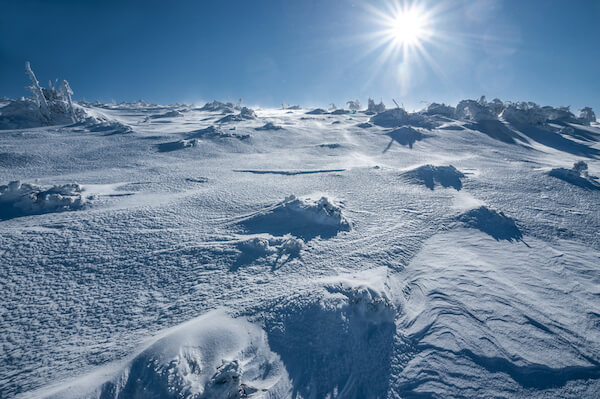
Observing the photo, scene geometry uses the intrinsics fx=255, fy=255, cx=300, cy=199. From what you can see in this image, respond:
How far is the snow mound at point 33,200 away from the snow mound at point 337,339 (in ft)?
11.5

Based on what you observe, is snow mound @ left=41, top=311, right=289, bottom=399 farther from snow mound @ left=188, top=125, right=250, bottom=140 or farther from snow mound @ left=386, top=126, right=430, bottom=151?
snow mound @ left=386, top=126, right=430, bottom=151

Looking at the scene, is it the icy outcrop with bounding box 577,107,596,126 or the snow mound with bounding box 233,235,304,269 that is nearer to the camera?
the snow mound with bounding box 233,235,304,269

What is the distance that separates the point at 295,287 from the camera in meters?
2.38

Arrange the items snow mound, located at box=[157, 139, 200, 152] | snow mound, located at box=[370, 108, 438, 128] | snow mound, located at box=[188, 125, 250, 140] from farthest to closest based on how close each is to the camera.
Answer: snow mound, located at box=[370, 108, 438, 128] < snow mound, located at box=[188, 125, 250, 140] < snow mound, located at box=[157, 139, 200, 152]

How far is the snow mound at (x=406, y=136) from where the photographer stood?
10.3 meters

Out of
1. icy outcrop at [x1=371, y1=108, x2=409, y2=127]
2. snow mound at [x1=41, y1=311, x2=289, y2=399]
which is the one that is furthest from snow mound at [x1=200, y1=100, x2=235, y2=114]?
snow mound at [x1=41, y1=311, x2=289, y2=399]

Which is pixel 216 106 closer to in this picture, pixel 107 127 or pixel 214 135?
pixel 107 127

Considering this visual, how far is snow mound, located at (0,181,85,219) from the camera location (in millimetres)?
3447

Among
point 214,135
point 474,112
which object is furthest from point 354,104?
point 214,135

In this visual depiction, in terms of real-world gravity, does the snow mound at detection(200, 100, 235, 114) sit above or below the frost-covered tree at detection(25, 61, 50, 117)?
above

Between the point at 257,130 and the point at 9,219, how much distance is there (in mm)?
8449

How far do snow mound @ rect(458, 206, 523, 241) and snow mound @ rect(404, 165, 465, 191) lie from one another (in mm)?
1235

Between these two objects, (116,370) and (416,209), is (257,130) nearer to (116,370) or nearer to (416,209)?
(416,209)

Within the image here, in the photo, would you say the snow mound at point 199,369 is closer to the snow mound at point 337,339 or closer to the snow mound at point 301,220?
the snow mound at point 337,339
